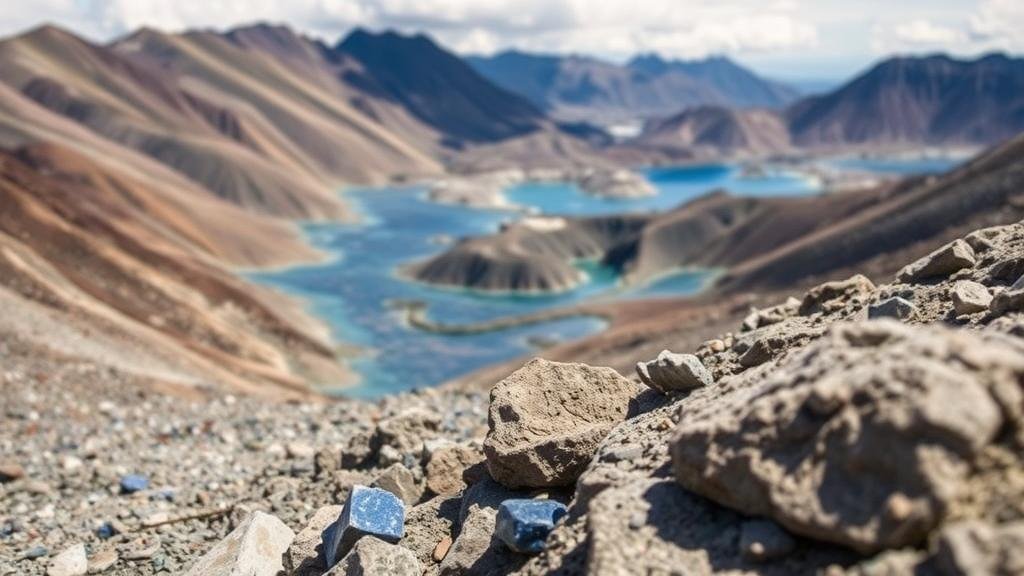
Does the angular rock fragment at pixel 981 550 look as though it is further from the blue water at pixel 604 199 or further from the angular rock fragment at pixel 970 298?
the blue water at pixel 604 199

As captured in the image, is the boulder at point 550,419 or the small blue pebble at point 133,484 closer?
the boulder at point 550,419

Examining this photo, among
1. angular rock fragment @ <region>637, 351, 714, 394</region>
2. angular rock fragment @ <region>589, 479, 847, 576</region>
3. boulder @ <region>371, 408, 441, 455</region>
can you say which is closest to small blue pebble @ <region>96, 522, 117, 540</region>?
boulder @ <region>371, 408, 441, 455</region>

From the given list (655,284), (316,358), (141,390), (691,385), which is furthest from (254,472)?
(655,284)

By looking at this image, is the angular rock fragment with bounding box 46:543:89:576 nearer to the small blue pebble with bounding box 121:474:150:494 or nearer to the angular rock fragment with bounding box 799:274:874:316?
the small blue pebble with bounding box 121:474:150:494

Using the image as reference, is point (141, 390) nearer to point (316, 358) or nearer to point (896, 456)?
point (896, 456)

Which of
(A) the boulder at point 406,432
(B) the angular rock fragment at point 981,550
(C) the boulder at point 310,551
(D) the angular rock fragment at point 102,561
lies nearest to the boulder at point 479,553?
(C) the boulder at point 310,551

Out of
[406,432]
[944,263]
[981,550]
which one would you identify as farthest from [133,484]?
[981,550]

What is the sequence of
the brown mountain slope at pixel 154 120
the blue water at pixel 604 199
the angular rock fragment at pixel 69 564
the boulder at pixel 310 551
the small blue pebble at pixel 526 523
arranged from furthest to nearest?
1. the blue water at pixel 604 199
2. the brown mountain slope at pixel 154 120
3. the angular rock fragment at pixel 69 564
4. the boulder at pixel 310 551
5. the small blue pebble at pixel 526 523

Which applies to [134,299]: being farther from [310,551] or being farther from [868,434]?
[868,434]
